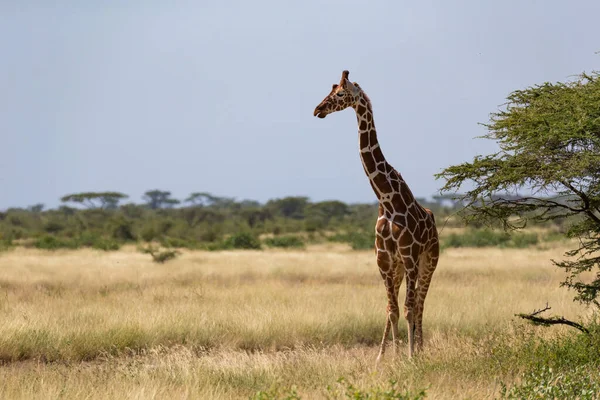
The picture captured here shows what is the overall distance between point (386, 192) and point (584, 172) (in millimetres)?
2603

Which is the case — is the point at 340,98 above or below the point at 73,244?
above

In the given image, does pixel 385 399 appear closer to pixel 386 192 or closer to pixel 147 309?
pixel 386 192

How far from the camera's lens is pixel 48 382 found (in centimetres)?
846

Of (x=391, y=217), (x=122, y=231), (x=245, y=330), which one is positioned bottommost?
(x=245, y=330)

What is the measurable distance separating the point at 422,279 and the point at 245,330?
12.5 ft

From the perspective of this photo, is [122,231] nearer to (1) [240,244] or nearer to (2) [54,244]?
(2) [54,244]

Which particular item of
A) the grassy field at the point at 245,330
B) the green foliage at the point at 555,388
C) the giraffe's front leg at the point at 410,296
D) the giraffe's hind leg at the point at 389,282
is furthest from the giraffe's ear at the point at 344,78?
the green foliage at the point at 555,388

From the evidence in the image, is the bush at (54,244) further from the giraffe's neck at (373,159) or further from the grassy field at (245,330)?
the giraffe's neck at (373,159)

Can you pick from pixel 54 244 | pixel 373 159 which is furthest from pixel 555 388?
pixel 54 244

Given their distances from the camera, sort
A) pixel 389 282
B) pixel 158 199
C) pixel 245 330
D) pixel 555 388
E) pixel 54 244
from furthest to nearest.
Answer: pixel 158 199 < pixel 54 244 < pixel 245 330 < pixel 389 282 < pixel 555 388

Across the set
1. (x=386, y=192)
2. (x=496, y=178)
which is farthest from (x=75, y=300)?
(x=496, y=178)

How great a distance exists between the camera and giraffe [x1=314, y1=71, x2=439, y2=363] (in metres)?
9.83

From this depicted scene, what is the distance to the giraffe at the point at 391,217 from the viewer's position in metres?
9.83

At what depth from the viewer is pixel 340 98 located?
977 centimetres
